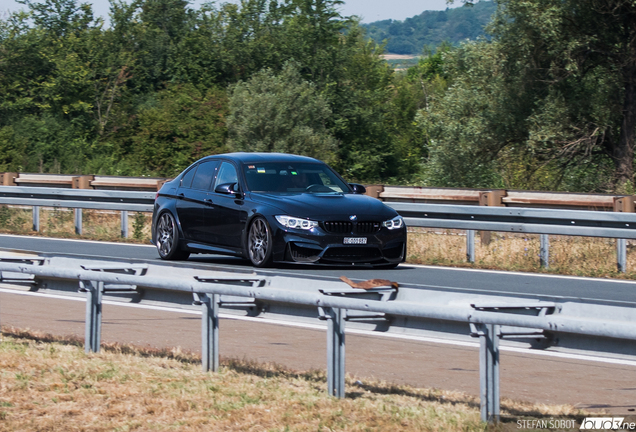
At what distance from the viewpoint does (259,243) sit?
1215 centimetres

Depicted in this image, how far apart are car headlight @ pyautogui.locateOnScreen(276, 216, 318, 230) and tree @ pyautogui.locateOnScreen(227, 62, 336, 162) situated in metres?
35.1

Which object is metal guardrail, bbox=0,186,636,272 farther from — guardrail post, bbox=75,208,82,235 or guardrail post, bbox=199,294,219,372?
guardrail post, bbox=199,294,219,372

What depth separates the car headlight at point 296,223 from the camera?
38.5 ft

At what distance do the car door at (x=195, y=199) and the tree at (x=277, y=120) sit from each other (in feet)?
108

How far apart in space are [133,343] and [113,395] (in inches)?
82.0

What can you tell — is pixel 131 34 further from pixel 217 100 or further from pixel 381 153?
pixel 381 153

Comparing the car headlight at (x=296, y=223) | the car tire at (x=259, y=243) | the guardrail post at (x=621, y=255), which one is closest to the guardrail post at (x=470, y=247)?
the guardrail post at (x=621, y=255)

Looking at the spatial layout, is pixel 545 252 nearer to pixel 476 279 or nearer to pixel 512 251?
pixel 512 251

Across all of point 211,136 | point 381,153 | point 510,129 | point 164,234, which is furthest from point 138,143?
point 164,234

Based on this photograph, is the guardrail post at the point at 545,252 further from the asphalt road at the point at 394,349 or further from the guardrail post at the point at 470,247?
the asphalt road at the point at 394,349

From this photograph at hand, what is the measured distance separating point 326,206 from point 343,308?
6222 mm

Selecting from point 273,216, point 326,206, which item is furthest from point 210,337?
point 326,206

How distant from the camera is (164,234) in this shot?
13.9 metres

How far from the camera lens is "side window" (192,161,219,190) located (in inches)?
532
